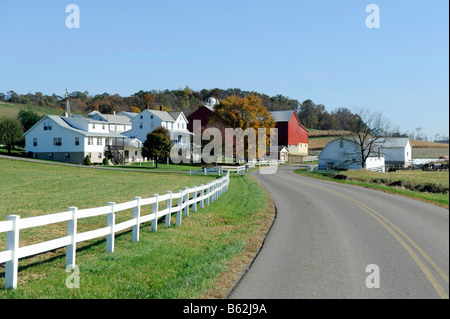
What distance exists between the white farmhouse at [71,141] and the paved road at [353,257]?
59.4m

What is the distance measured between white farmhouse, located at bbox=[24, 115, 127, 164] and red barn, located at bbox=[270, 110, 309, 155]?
42.0 m

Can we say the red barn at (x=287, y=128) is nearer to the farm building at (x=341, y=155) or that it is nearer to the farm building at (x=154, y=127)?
the farm building at (x=154, y=127)

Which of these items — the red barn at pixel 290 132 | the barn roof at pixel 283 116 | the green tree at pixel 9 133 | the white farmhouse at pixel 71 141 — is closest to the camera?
the white farmhouse at pixel 71 141

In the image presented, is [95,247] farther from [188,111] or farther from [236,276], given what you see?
[188,111]

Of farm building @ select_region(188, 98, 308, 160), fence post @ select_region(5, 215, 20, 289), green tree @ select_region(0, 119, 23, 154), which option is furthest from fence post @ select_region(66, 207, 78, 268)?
farm building @ select_region(188, 98, 308, 160)

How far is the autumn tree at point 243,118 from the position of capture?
2889 inches

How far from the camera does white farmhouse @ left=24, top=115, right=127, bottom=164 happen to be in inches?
2694

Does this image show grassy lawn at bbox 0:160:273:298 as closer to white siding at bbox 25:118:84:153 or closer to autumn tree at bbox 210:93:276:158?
white siding at bbox 25:118:84:153

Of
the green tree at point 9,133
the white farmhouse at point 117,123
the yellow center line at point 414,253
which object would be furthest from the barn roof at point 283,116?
the yellow center line at point 414,253

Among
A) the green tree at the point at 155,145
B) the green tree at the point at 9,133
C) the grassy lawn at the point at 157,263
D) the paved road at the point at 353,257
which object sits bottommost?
the grassy lawn at the point at 157,263

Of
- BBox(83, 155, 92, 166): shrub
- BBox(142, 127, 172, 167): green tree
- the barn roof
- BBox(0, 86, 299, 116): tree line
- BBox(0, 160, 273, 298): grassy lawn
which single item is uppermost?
BBox(0, 86, 299, 116): tree line

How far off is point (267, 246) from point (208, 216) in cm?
664
